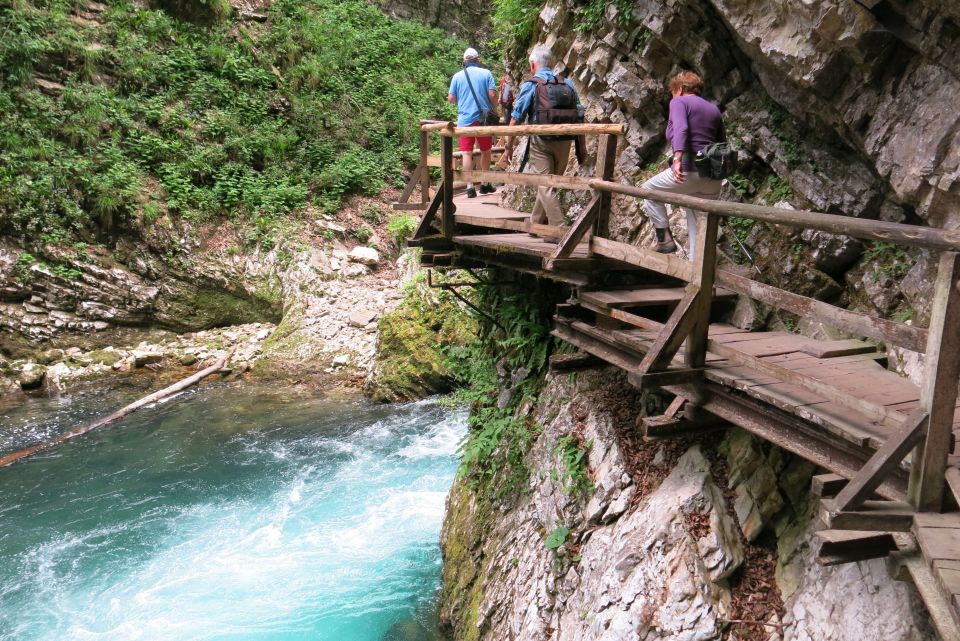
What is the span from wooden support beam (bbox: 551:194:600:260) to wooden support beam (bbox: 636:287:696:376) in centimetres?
→ 152

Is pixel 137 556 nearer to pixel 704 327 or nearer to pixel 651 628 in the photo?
pixel 651 628

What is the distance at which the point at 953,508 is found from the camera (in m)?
3.25

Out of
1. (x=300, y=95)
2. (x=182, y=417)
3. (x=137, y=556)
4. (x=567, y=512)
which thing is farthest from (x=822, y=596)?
(x=300, y=95)

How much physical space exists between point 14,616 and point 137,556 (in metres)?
1.49

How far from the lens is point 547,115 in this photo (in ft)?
23.0

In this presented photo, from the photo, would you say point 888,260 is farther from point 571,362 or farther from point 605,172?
point 571,362

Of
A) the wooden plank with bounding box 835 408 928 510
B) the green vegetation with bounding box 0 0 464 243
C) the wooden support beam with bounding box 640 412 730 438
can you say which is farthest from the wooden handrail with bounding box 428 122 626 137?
the green vegetation with bounding box 0 0 464 243

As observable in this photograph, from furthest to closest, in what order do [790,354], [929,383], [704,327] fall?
[790,354]
[704,327]
[929,383]

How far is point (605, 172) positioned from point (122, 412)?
11085mm

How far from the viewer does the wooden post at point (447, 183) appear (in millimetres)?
7582

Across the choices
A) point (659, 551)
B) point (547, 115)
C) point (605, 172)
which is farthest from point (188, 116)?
point (659, 551)

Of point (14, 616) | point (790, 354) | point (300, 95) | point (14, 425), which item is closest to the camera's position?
point (790, 354)

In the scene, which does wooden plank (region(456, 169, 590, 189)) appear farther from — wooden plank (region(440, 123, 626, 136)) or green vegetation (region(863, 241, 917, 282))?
green vegetation (region(863, 241, 917, 282))

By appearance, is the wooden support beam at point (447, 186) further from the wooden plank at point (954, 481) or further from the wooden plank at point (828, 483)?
the wooden plank at point (954, 481)
